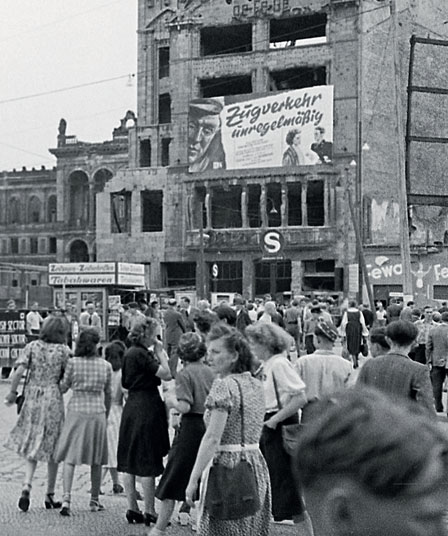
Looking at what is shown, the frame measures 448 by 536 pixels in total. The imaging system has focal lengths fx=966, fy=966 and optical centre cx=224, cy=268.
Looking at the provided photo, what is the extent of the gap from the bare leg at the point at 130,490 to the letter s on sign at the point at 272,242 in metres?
29.4

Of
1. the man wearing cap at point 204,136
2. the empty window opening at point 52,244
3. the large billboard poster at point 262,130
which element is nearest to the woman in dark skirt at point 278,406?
the large billboard poster at point 262,130

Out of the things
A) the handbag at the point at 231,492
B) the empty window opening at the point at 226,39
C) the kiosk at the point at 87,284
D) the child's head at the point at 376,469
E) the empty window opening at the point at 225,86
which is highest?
the empty window opening at the point at 226,39

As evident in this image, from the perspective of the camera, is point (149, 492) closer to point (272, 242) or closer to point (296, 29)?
point (272, 242)

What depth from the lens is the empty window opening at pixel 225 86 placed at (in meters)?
55.5

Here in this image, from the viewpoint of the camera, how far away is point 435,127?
5500 centimetres

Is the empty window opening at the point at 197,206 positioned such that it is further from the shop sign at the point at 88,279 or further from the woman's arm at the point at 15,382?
the woman's arm at the point at 15,382

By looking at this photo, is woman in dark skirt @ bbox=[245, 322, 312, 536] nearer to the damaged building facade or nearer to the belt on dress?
the belt on dress

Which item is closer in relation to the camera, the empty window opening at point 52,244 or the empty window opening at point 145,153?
the empty window opening at point 145,153

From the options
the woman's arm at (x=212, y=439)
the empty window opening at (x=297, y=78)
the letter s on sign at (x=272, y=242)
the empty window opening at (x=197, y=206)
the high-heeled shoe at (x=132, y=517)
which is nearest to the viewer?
the woman's arm at (x=212, y=439)

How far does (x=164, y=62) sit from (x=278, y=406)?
52535 mm

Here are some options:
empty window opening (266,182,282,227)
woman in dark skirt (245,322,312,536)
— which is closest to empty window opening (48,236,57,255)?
empty window opening (266,182,282,227)

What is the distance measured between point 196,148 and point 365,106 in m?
9.59

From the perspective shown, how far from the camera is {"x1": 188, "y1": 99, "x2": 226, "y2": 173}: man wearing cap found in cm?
5319

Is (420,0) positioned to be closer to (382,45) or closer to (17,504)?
(382,45)
